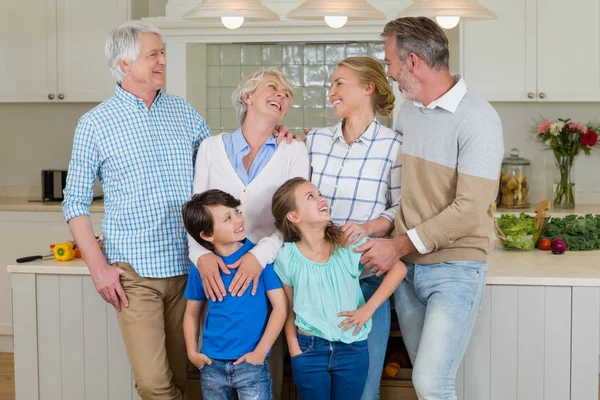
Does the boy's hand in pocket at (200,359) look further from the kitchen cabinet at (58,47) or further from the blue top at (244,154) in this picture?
the kitchen cabinet at (58,47)

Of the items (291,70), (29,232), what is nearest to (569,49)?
(291,70)

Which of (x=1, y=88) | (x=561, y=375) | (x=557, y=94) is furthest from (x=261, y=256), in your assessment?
(x=1, y=88)

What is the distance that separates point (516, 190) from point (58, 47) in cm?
288

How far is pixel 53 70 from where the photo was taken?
511 centimetres

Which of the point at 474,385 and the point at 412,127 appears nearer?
the point at 412,127

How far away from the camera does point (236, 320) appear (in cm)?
257

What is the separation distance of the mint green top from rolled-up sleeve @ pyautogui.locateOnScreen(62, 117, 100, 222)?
0.71 metres

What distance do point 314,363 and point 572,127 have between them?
2879mm

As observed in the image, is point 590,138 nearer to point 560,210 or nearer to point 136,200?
point 560,210

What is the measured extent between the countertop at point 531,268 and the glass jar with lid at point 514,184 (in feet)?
5.01

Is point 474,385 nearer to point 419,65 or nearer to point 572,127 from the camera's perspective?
point 419,65

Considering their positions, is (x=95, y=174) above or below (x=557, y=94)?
below

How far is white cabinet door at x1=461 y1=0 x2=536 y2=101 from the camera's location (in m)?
4.75

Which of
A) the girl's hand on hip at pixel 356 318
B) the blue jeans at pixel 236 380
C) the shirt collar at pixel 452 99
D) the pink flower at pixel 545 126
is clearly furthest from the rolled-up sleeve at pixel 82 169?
the pink flower at pixel 545 126
